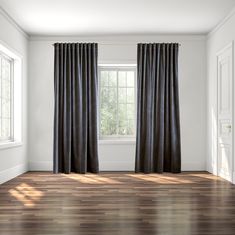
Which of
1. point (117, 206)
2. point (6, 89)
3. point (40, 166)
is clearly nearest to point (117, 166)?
point (40, 166)

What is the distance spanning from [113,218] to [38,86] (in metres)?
4.60

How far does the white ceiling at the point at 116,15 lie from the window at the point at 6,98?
76cm

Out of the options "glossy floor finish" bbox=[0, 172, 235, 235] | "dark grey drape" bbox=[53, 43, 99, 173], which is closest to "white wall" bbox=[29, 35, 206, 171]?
"dark grey drape" bbox=[53, 43, 99, 173]

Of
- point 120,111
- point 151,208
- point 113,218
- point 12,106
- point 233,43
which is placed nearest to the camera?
point 113,218

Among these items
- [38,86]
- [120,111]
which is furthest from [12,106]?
[120,111]

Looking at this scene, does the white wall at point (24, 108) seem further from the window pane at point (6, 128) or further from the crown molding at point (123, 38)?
the crown molding at point (123, 38)

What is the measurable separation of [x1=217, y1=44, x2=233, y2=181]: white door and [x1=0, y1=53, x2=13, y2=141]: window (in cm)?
371

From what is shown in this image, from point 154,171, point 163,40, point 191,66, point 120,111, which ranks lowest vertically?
point 154,171

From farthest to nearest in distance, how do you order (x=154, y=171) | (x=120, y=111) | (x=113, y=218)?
1. (x=120, y=111)
2. (x=154, y=171)
3. (x=113, y=218)

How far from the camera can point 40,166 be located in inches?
309

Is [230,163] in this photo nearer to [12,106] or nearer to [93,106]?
[93,106]

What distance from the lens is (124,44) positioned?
7.83 meters

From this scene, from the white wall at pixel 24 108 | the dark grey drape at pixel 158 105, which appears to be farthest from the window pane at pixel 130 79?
the white wall at pixel 24 108

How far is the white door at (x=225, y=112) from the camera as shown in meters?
6.36
